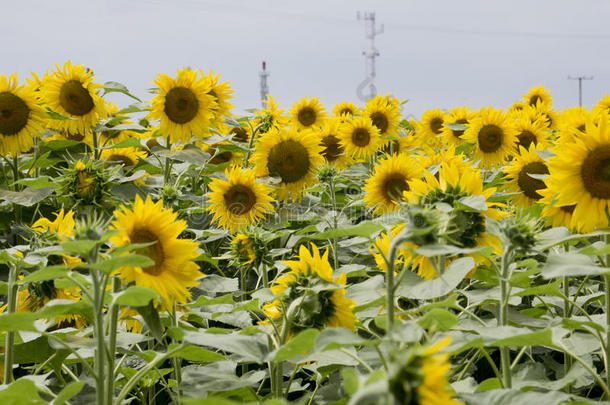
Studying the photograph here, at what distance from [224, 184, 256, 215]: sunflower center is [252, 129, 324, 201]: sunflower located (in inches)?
16.3

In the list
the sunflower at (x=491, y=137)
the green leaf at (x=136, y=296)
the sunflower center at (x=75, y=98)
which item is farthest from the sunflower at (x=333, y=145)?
the green leaf at (x=136, y=296)

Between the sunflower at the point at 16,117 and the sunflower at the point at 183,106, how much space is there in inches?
27.8

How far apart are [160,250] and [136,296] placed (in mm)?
437

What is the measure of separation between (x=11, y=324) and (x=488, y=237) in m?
1.31

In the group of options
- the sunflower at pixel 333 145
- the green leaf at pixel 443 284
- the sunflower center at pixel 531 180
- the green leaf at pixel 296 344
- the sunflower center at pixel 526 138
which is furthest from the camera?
the sunflower at pixel 333 145

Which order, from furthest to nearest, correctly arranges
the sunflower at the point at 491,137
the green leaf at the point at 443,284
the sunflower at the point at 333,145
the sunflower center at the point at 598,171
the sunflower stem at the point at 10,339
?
the sunflower at the point at 333,145
the sunflower at the point at 491,137
the sunflower center at the point at 598,171
the sunflower stem at the point at 10,339
the green leaf at the point at 443,284

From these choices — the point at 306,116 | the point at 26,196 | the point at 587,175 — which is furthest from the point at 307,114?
the point at 587,175

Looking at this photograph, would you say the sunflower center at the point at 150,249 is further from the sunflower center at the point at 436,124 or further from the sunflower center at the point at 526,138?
the sunflower center at the point at 436,124

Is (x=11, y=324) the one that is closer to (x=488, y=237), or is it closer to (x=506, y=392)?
(x=506, y=392)

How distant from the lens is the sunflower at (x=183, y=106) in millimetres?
3541

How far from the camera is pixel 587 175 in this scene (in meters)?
1.90

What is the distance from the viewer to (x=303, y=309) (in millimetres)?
1690

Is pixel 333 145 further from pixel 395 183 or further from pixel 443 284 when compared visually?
pixel 443 284

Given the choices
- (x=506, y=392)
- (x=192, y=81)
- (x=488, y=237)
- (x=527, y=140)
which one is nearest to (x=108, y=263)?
(x=506, y=392)
